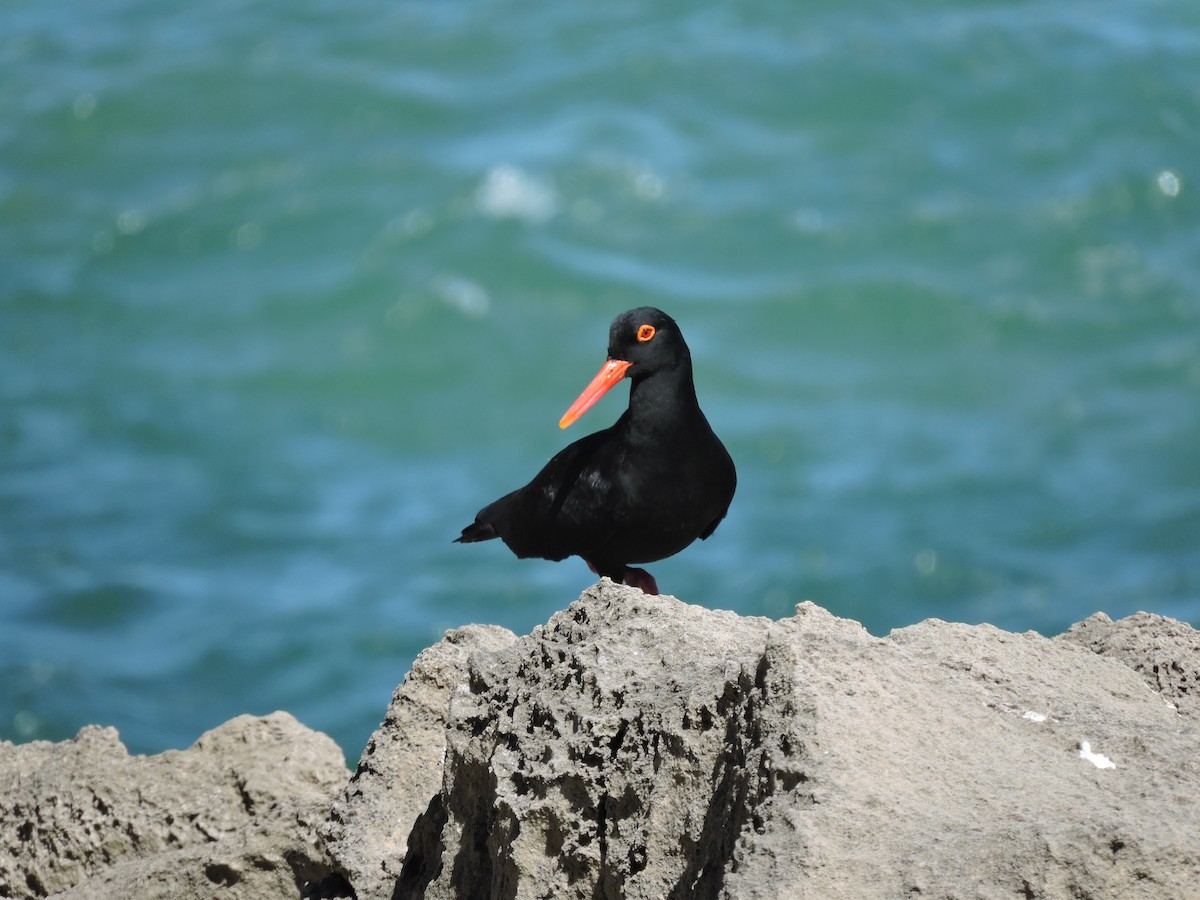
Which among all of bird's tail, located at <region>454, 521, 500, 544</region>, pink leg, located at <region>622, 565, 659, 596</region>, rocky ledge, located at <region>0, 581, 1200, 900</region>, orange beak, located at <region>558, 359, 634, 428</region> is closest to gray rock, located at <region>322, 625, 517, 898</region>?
rocky ledge, located at <region>0, 581, 1200, 900</region>

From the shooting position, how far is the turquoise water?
58.3ft

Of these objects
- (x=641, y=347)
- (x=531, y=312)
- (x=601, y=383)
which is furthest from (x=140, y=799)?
(x=531, y=312)

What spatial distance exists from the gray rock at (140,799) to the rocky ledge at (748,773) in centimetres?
8

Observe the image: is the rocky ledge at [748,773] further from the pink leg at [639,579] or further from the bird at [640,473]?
the pink leg at [639,579]

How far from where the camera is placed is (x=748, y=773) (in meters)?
3.83

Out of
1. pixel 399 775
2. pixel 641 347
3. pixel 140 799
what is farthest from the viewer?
pixel 641 347

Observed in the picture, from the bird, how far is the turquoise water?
33.1 feet

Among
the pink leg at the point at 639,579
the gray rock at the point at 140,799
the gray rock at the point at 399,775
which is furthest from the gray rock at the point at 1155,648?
the gray rock at the point at 140,799

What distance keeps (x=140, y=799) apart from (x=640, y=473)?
2231 mm

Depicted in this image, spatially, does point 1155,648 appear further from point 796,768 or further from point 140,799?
point 140,799

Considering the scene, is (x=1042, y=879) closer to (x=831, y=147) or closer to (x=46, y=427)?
(x=46, y=427)

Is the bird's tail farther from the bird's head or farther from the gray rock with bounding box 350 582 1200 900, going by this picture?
the gray rock with bounding box 350 582 1200 900

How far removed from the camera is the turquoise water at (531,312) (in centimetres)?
1778

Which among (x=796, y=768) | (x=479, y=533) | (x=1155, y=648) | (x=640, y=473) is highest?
(x=479, y=533)
